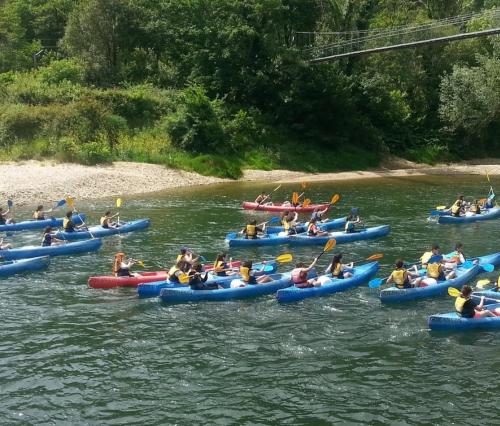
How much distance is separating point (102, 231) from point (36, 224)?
10.3 ft

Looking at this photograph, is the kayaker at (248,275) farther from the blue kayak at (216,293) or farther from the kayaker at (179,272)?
the kayaker at (179,272)

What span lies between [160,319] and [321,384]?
478 cm

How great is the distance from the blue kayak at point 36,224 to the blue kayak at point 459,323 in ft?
46.3

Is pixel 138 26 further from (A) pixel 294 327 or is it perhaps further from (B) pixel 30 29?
(A) pixel 294 327

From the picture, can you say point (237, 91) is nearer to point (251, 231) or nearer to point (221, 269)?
point (251, 231)

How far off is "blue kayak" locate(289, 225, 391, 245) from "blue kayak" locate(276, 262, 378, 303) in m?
4.41

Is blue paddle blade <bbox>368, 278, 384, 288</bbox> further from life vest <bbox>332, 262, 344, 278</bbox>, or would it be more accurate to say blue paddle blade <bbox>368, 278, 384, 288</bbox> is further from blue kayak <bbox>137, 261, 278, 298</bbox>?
blue kayak <bbox>137, 261, 278, 298</bbox>

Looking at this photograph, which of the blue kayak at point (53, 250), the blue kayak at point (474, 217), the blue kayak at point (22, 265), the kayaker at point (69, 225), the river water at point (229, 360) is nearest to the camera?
the river water at point (229, 360)

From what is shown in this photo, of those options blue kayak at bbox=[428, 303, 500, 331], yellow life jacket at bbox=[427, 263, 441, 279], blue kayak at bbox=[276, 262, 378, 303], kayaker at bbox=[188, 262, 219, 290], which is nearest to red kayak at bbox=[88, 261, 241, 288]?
kayaker at bbox=[188, 262, 219, 290]

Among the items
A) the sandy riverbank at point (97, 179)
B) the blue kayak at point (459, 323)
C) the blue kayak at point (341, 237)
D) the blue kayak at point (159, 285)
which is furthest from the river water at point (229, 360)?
the sandy riverbank at point (97, 179)

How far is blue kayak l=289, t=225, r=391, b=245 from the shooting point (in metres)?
21.8

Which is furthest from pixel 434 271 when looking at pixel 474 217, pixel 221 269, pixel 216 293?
pixel 474 217

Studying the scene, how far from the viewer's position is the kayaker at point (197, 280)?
15.5 metres

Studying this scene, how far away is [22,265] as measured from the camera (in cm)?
1789
